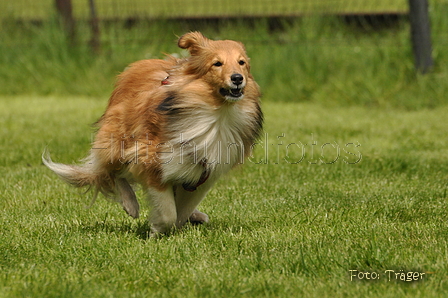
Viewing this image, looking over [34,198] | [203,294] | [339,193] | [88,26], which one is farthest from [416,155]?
[88,26]

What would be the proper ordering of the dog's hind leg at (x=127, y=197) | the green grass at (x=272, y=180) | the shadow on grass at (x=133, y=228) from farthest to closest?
the dog's hind leg at (x=127, y=197) → the shadow on grass at (x=133, y=228) → the green grass at (x=272, y=180)

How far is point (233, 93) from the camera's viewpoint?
14.1 feet

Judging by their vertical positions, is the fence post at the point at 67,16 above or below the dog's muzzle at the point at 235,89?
below

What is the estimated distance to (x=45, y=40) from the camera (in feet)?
41.9

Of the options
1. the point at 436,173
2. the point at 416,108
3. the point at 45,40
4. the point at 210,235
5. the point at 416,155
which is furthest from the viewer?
the point at 45,40

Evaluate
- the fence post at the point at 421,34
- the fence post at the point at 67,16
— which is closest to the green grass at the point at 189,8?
the fence post at the point at 67,16

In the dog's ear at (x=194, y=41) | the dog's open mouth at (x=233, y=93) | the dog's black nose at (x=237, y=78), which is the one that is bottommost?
the dog's open mouth at (x=233, y=93)

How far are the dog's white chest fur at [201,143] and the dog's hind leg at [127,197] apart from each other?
0.54m

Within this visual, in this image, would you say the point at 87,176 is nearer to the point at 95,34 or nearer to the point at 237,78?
the point at 237,78

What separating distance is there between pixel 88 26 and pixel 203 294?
1025 centimetres

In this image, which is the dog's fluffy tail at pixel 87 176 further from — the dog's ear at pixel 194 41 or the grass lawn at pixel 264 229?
the dog's ear at pixel 194 41

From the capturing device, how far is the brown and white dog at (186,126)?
4.34 meters

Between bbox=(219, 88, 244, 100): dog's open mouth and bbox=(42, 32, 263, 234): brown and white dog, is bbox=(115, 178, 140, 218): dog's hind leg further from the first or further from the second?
bbox=(219, 88, 244, 100): dog's open mouth

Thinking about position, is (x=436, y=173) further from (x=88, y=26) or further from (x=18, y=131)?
(x=88, y=26)
